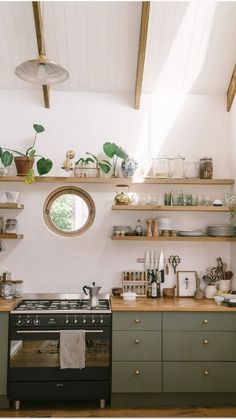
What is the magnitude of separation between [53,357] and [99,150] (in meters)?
2.29

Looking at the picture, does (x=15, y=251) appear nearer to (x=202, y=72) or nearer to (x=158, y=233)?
(x=158, y=233)

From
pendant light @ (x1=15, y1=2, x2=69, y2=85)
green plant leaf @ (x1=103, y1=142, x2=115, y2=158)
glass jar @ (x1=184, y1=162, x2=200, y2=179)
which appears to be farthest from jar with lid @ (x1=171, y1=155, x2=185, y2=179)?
pendant light @ (x1=15, y1=2, x2=69, y2=85)

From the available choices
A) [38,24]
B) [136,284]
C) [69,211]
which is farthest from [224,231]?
[38,24]

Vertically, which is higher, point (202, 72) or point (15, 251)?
point (202, 72)

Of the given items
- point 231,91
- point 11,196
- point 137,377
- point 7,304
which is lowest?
point 137,377

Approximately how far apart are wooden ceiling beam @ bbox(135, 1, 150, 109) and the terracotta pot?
4.67 feet

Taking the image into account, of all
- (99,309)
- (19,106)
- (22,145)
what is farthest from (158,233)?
(19,106)

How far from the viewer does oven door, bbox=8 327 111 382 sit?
3.46m

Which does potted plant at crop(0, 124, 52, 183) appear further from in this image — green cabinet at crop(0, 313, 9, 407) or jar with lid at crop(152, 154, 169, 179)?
green cabinet at crop(0, 313, 9, 407)

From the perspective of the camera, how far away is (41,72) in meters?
2.90

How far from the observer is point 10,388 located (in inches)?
135

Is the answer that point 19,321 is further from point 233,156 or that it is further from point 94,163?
point 233,156

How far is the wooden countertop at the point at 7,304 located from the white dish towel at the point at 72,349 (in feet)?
1.80

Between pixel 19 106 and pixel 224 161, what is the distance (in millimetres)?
2494
